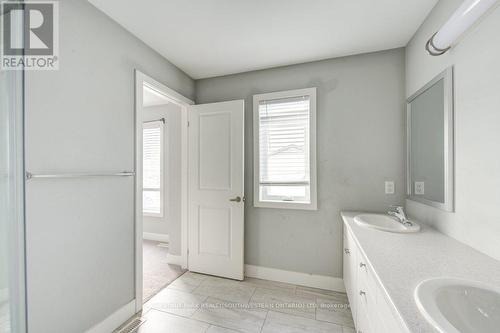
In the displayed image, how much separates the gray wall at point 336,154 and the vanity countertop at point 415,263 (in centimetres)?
81

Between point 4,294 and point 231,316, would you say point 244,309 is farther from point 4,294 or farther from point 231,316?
point 4,294

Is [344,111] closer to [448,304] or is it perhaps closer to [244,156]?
[244,156]

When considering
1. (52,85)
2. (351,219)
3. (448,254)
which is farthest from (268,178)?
(52,85)

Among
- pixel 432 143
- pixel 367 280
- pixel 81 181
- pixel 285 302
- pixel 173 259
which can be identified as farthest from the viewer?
pixel 173 259

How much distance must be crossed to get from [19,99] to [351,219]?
2.35 meters

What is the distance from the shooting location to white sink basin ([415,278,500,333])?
2.42 ft

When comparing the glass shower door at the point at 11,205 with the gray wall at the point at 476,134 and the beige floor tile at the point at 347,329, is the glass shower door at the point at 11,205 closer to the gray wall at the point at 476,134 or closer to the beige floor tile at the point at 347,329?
the beige floor tile at the point at 347,329

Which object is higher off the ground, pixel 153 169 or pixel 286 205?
pixel 153 169

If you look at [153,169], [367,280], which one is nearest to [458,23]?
[367,280]

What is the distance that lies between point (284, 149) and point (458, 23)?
1.56 metres

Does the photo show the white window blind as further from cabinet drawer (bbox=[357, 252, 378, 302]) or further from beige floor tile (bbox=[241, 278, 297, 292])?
cabinet drawer (bbox=[357, 252, 378, 302])

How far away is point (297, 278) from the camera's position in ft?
7.63

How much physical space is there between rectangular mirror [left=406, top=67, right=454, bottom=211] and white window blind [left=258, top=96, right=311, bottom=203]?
0.92 metres

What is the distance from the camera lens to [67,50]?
1355mm
